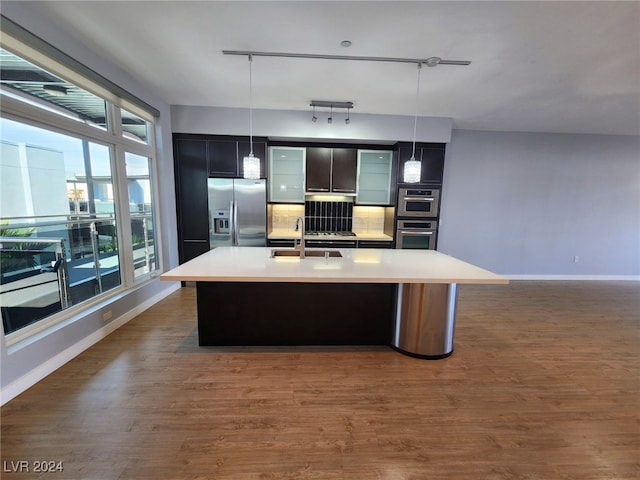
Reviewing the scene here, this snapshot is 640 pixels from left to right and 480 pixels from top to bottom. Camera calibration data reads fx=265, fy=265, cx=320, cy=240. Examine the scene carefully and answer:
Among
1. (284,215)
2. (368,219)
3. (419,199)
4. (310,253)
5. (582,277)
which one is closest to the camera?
(310,253)

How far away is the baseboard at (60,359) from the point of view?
1.84 meters

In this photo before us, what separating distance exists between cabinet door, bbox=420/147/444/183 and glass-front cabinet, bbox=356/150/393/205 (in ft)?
1.76

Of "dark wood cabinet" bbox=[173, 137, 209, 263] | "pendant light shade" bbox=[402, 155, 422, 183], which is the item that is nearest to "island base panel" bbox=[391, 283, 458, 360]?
"pendant light shade" bbox=[402, 155, 422, 183]

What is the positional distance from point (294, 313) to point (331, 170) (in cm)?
268

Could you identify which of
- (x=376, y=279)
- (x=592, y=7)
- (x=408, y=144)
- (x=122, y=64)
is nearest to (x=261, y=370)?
(x=376, y=279)

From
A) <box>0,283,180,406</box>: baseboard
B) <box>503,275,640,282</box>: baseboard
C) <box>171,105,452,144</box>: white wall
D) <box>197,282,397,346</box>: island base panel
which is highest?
<box>171,105,452,144</box>: white wall

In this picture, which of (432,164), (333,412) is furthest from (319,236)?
(333,412)

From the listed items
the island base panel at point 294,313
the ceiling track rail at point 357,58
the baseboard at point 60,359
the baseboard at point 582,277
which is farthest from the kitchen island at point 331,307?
the baseboard at point 582,277

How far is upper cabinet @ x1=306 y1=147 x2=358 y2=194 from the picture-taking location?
4387 millimetres

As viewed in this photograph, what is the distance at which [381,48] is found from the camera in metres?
2.32

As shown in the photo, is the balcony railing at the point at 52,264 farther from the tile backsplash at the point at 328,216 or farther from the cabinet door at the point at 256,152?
the tile backsplash at the point at 328,216

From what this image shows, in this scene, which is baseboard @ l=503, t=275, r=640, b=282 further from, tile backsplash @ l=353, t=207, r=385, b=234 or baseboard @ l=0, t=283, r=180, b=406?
baseboard @ l=0, t=283, r=180, b=406

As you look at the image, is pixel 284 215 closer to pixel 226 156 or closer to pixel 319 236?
pixel 319 236

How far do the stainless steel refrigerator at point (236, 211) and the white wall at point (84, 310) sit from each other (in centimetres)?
63
